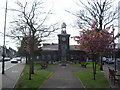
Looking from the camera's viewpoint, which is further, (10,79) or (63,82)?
(10,79)

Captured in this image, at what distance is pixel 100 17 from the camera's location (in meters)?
27.6

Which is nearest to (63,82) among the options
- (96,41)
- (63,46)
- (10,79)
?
(96,41)

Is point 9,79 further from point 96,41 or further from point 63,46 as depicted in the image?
point 63,46

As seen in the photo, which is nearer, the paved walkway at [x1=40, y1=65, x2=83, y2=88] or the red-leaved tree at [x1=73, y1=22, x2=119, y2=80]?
the paved walkway at [x1=40, y1=65, x2=83, y2=88]

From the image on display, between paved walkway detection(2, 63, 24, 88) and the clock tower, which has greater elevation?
the clock tower

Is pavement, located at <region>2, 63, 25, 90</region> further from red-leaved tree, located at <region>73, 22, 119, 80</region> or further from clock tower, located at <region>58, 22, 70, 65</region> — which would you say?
clock tower, located at <region>58, 22, 70, 65</region>

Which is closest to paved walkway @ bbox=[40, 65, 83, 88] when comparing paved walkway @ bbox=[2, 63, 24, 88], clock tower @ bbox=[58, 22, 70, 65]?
paved walkway @ bbox=[2, 63, 24, 88]

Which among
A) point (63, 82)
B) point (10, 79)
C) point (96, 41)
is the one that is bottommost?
point (10, 79)

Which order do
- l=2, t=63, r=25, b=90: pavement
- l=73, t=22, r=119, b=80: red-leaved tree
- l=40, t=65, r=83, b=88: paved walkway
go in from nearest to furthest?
l=40, t=65, r=83, b=88: paved walkway, l=2, t=63, r=25, b=90: pavement, l=73, t=22, r=119, b=80: red-leaved tree

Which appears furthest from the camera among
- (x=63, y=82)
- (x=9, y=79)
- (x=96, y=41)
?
(x=9, y=79)

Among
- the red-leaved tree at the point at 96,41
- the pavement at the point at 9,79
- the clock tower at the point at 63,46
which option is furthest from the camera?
the clock tower at the point at 63,46

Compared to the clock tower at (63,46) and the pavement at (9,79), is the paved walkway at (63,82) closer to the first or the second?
the pavement at (9,79)

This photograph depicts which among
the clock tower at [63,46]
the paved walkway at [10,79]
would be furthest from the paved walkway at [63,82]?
the clock tower at [63,46]

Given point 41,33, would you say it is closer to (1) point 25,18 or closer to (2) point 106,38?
(1) point 25,18
